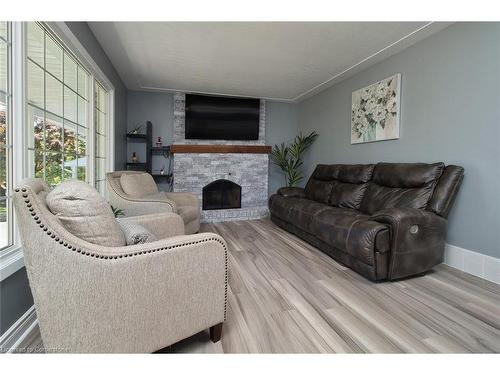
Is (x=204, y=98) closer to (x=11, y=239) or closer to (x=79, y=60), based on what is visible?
(x=79, y=60)

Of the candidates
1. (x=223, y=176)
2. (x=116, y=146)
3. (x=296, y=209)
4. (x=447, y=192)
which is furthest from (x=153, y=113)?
(x=447, y=192)

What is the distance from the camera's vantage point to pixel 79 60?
7.39 feet

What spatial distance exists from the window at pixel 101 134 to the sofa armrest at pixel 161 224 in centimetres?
167

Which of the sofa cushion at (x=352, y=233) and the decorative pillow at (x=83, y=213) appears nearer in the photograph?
the decorative pillow at (x=83, y=213)

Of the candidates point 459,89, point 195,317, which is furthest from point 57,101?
point 459,89

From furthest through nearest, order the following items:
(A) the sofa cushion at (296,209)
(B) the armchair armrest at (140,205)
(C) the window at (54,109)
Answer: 1. (A) the sofa cushion at (296,209)
2. (B) the armchair armrest at (140,205)
3. (C) the window at (54,109)

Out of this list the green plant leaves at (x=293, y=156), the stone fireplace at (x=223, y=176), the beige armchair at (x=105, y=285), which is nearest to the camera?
the beige armchair at (x=105, y=285)

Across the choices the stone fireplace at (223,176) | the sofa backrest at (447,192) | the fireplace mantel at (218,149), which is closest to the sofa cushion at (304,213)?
the sofa backrest at (447,192)

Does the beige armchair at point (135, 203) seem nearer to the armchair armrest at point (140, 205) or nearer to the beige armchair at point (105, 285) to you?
the armchair armrest at point (140, 205)

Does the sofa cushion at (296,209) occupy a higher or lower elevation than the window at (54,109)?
lower

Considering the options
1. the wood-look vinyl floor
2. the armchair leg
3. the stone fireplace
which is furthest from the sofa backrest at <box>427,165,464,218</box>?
the stone fireplace

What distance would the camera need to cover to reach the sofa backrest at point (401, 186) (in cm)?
225

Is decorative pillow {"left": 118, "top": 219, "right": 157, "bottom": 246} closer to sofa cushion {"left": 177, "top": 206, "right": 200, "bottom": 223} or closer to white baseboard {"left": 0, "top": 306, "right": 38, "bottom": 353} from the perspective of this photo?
white baseboard {"left": 0, "top": 306, "right": 38, "bottom": 353}
